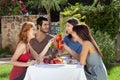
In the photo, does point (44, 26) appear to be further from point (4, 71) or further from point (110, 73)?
point (4, 71)

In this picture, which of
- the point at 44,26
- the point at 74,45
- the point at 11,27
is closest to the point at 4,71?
the point at 44,26

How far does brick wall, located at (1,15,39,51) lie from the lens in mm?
16078

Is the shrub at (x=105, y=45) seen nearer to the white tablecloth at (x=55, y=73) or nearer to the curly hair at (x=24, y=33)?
the curly hair at (x=24, y=33)

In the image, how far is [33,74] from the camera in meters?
5.77

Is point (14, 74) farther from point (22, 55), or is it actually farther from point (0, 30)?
point (0, 30)

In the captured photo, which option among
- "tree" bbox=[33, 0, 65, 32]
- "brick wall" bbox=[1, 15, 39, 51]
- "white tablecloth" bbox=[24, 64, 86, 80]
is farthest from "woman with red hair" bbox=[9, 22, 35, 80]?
"tree" bbox=[33, 0, 65, 32]

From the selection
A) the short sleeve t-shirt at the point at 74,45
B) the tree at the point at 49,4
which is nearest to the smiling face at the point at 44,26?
the short sleeve t-shirt at the point at 74,45

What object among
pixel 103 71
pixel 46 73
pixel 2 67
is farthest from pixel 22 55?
pixel 2 67

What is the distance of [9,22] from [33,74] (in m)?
10.6

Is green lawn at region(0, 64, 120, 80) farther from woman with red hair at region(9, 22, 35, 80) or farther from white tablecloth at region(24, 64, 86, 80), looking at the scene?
white tablecloth at region(24, 64, 86, 80)

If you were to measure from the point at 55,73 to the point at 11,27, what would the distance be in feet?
35.0

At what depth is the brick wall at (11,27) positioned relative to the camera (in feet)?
52.7

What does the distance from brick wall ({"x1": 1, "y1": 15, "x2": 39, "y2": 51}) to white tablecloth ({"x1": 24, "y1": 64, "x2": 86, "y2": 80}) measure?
33.9ft

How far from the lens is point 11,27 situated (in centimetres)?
1617
